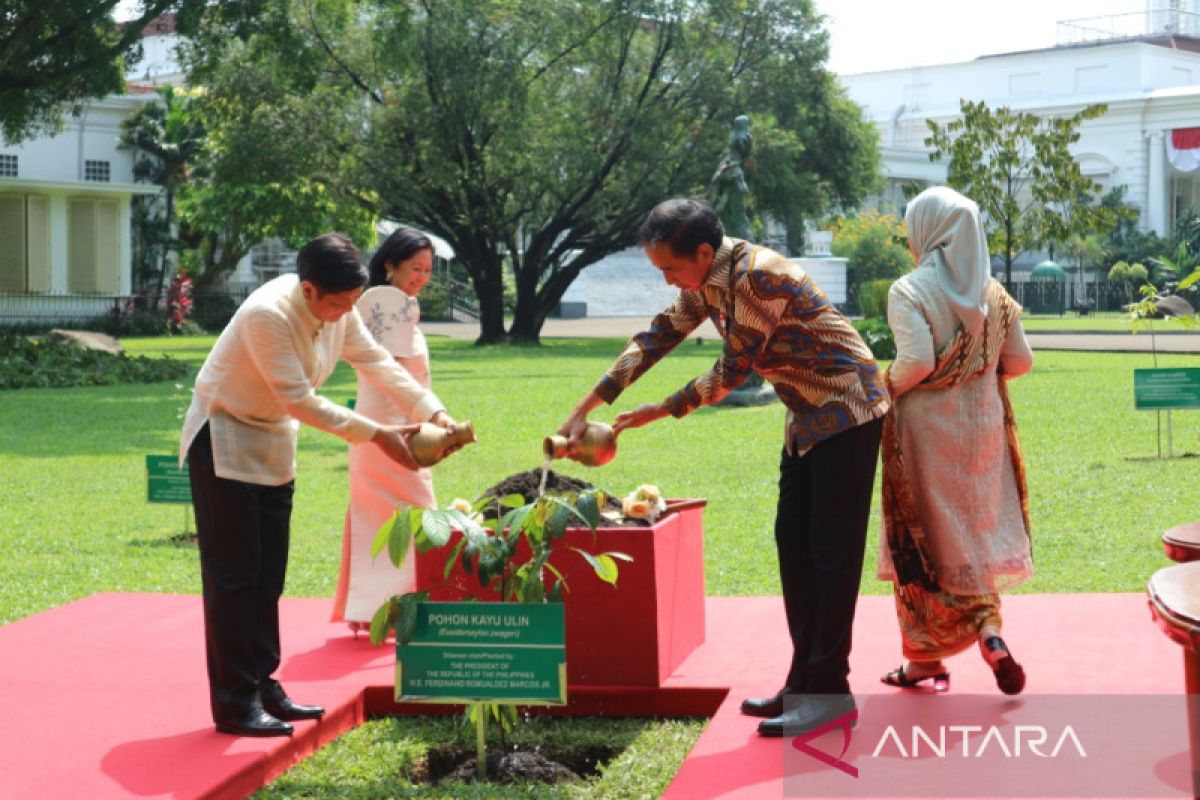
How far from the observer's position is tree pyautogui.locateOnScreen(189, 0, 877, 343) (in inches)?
1188

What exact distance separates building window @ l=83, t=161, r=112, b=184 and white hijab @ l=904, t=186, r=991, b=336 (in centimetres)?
4324

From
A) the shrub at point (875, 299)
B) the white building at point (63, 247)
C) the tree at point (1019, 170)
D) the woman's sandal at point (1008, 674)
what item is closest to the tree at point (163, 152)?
the white building at point (63, 247)

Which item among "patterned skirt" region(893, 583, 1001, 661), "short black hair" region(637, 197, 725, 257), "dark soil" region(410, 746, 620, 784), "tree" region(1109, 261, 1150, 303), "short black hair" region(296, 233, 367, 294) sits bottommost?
"dark soil" region(410, 746, 620, 784)

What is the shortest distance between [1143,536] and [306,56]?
1717 cm

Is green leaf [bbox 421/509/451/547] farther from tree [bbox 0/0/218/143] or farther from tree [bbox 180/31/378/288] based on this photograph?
tree [bbox 180/31/378/288]

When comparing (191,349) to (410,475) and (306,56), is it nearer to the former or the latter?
(306,56)

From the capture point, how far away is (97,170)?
1794 inches

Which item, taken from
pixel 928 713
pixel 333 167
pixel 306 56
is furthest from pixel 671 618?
pixel 333 167

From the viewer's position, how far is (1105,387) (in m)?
19.8

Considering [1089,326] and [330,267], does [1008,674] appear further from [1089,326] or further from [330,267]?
[1089,326]

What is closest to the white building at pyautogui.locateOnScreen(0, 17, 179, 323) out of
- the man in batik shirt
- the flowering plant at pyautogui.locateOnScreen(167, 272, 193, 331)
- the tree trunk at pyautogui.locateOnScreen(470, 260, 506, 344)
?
the flowering plant at pyautogui.locateOnScreen(167, 272, 193, 331)

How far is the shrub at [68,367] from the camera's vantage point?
2236 centimetres

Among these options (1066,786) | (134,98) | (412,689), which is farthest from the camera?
(134,98)

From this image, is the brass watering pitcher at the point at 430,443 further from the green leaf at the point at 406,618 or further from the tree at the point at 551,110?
the tree at the point at 551,110
